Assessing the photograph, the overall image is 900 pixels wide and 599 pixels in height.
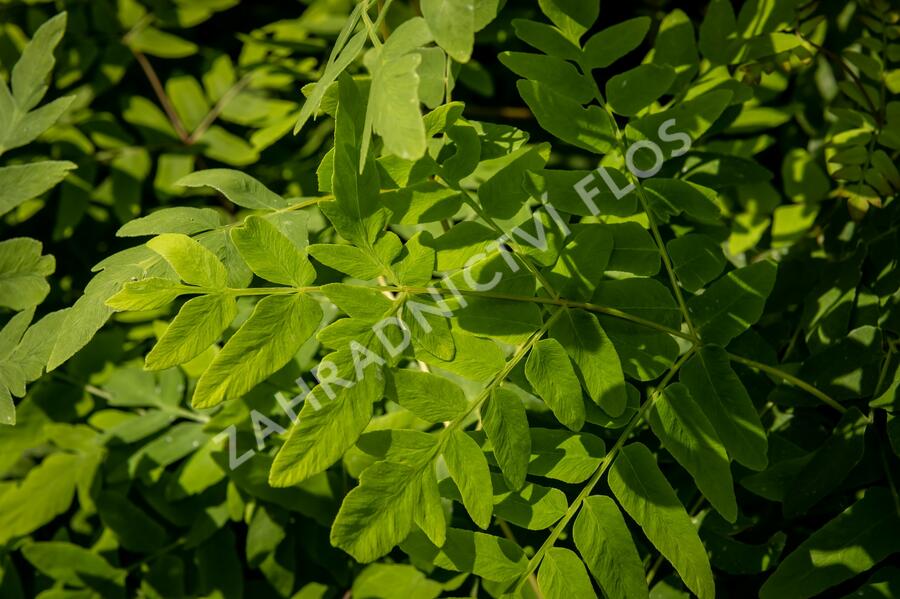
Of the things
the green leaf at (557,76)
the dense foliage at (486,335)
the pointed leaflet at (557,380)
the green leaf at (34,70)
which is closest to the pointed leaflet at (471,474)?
the dense foliage at (486,335)

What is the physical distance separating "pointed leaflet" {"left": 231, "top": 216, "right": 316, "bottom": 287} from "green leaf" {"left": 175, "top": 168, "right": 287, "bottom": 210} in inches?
6.7

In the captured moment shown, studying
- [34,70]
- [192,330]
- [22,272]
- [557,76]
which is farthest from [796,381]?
[34,70]

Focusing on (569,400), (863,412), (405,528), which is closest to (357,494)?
(405,528)

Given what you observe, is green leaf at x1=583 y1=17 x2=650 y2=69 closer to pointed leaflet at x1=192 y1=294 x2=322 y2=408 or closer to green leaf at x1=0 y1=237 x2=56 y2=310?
pointed leaflet at x1=192 y1=294 x2=322 y2=408

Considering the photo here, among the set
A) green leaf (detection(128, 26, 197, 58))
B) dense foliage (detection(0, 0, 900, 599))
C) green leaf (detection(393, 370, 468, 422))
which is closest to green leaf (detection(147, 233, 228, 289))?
dense foliage (detection(0, 0, 900, 599))

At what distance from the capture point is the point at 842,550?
101 cm

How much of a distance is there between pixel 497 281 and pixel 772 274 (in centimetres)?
40

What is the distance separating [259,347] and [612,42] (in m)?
0.73

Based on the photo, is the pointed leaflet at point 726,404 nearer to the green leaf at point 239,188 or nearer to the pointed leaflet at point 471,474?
the pointed leaflet at point 471,474

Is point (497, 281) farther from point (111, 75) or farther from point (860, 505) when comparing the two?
point (111, 75)

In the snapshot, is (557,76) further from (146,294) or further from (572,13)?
(146,294)

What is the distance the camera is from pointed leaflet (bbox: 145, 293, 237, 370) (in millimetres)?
888

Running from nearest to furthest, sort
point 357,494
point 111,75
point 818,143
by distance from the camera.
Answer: point 357,494, point 818,143, point 111,75

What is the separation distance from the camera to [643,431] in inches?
Result: 48.5
